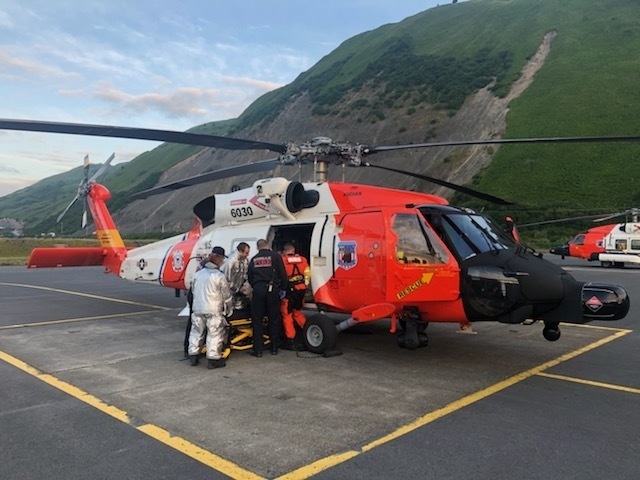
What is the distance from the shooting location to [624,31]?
221ft

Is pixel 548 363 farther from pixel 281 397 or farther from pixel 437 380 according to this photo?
pixel 281 397

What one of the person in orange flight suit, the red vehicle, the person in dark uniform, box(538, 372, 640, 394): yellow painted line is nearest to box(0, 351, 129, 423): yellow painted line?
the person in dark uniform

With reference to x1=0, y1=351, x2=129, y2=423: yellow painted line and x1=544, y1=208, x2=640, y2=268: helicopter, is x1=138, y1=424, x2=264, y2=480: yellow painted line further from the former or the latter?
x1=544, y1=208, x2=640, y2=268: helicopter

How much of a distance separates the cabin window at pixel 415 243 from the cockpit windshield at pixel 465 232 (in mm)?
129

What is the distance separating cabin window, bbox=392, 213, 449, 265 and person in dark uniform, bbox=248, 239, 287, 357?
1.73m

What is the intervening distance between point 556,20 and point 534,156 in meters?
38.9

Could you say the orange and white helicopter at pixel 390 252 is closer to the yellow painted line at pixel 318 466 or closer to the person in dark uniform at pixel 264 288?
the person in dark uniform at pixel 264 288

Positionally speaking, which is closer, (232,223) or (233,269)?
(233,269)

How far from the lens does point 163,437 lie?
4332 millimetres

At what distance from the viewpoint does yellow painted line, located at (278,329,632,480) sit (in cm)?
371

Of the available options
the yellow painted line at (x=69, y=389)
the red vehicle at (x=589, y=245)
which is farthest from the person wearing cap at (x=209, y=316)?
the red vehicle at (x=589, y=245)

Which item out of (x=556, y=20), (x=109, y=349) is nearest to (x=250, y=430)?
(x=109, y=349)

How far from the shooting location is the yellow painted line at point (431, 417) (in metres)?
3.71

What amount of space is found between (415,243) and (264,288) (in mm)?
2238
